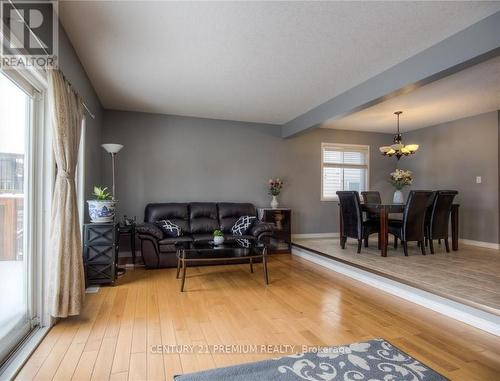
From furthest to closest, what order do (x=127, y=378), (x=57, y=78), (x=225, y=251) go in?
(x=225, y=251) → (x=57, y=78) → (x=127, y=378)

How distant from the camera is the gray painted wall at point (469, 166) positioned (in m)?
5.05

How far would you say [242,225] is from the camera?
4.92 m

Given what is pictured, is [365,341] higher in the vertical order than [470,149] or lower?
lower

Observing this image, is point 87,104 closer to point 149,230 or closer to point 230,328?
point 149,230

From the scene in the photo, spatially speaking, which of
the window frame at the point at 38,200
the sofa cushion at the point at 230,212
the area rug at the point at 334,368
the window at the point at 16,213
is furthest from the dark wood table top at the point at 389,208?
the window at the point at 16,213

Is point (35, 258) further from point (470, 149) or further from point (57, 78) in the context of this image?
point (470, 149)

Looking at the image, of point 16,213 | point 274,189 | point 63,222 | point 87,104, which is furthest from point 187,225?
point 16,213

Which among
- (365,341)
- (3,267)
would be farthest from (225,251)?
(3,267)

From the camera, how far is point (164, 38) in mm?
2654

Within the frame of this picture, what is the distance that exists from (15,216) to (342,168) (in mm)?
5878

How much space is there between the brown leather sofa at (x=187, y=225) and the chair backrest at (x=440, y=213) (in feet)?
8.10

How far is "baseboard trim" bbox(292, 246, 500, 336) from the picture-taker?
241 cm

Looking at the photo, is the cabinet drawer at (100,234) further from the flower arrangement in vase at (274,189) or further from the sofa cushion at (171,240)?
the flower arrangement in vase at (274,189)

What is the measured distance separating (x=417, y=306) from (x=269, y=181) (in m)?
3.46
